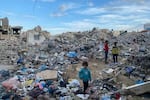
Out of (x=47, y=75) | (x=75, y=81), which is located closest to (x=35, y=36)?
(x=47, y=75)

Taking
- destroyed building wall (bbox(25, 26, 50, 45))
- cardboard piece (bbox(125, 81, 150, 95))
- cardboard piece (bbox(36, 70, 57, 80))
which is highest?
destroyed building wall (bbox(25, 26, 50, 45))

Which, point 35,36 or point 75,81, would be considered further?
point 35,36

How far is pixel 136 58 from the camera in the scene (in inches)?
542

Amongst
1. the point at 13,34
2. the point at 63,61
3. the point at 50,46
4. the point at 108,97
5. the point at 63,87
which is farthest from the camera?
the point at 13,34

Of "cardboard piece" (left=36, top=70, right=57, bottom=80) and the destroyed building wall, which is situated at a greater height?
the destroyed building wall

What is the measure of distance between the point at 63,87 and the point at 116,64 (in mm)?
4203

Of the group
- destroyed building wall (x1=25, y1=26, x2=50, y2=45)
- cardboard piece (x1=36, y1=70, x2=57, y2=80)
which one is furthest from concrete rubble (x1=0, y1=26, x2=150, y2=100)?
destroyed building wall (x1=25, y1=26, x2=50, y2=45)

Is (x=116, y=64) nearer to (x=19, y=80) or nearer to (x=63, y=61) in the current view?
(x=63, y=61)

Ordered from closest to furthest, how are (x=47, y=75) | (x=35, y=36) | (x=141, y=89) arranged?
1. (x=141, y=89)
2. (x=47, y=75)
3. (x=35, y=36)

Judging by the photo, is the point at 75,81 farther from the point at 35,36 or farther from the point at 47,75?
the point at 35,36

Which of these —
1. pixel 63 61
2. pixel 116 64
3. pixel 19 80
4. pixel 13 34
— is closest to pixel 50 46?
pixel 63 61

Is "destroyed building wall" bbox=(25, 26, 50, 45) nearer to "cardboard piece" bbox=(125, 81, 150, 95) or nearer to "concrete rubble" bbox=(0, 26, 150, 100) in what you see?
"concrete rubble" bbox=(0, 26, 150, 100)

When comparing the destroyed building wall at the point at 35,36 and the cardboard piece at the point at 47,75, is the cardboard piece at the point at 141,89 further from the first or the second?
the destroyed building wall at the point at 35,36

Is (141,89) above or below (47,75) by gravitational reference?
below
